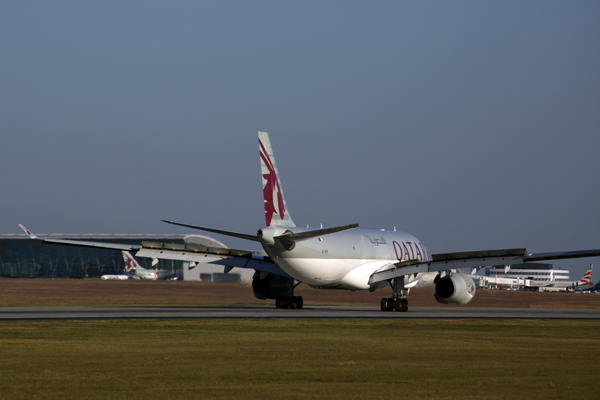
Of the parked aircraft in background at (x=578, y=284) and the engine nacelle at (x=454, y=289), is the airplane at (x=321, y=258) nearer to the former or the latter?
the engine nacelle at (x=454, y=289)

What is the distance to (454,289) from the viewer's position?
40.4 m

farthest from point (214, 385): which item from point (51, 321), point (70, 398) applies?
point (51, 321)

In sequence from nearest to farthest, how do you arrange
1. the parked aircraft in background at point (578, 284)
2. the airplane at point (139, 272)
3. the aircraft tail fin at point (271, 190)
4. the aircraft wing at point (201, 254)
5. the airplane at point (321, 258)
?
the airplane at point (321, 258) → the aircraft tail fin at point (271, 190) → the aircraft wing at point (201, 254) → the airplane at point (139, 272) → the parked aircraft in background at point (578, 284)

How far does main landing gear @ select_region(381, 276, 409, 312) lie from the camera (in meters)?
40.8

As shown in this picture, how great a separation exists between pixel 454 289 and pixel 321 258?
23.4ft

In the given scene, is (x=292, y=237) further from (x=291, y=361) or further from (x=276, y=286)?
(x=291, y=361)

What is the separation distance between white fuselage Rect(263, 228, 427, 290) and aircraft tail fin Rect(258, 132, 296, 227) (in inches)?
50.0

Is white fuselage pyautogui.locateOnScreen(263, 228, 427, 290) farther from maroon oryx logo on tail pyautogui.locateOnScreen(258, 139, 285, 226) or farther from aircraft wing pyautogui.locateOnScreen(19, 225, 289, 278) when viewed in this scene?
aircraft wing pyautogui.locateOnScreen(19, 225, 289, 278)

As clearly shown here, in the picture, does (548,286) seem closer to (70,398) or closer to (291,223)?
(291,223)

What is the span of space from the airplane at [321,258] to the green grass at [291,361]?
434 inches

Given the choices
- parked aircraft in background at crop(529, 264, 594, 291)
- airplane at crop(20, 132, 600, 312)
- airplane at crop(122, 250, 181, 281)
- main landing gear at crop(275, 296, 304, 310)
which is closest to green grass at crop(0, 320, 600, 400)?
airplane at crop(20, 132, 600, 312)

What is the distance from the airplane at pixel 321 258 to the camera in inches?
1481

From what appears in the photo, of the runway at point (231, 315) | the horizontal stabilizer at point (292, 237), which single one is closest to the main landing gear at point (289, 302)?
the runway at point (231, 315)

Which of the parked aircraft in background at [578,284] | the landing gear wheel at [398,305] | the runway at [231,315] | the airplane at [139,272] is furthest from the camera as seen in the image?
the parked aircraft in background at [578,284]
